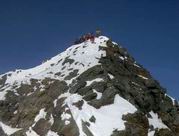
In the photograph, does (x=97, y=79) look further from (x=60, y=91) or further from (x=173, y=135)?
(x=173, y=135)

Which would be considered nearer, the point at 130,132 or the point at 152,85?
the point at 130,132

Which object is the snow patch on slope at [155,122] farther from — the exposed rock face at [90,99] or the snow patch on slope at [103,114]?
the snow patch on slope at [103,114]

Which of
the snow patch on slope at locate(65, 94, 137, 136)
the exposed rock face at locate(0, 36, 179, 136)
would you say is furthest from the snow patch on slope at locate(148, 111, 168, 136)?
the snow patch on slope at locate(65, 94, 137, 136)

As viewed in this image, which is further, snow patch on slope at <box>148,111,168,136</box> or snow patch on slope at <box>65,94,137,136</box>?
snow patch on slope at <box>148,111,168,136</box>

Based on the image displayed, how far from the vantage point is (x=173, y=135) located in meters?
99.8

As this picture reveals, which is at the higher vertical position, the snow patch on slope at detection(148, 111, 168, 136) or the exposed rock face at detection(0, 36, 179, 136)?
the exposed rock face at detection(0, 36, 179, 136)

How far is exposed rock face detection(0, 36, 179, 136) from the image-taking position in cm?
9221

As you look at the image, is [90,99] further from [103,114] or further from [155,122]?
[155,122]

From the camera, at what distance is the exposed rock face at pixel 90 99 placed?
9221cm

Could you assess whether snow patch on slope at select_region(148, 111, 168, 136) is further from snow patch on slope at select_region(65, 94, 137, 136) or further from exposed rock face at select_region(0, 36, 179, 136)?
snow patch on slope at select_region(65, 94, 137, 136)

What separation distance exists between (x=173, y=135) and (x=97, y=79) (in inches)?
877

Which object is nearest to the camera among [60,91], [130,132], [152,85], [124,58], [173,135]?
[130,132]

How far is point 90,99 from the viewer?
3883 inches

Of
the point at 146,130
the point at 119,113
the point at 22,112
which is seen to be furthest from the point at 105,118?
the point at 22,112
